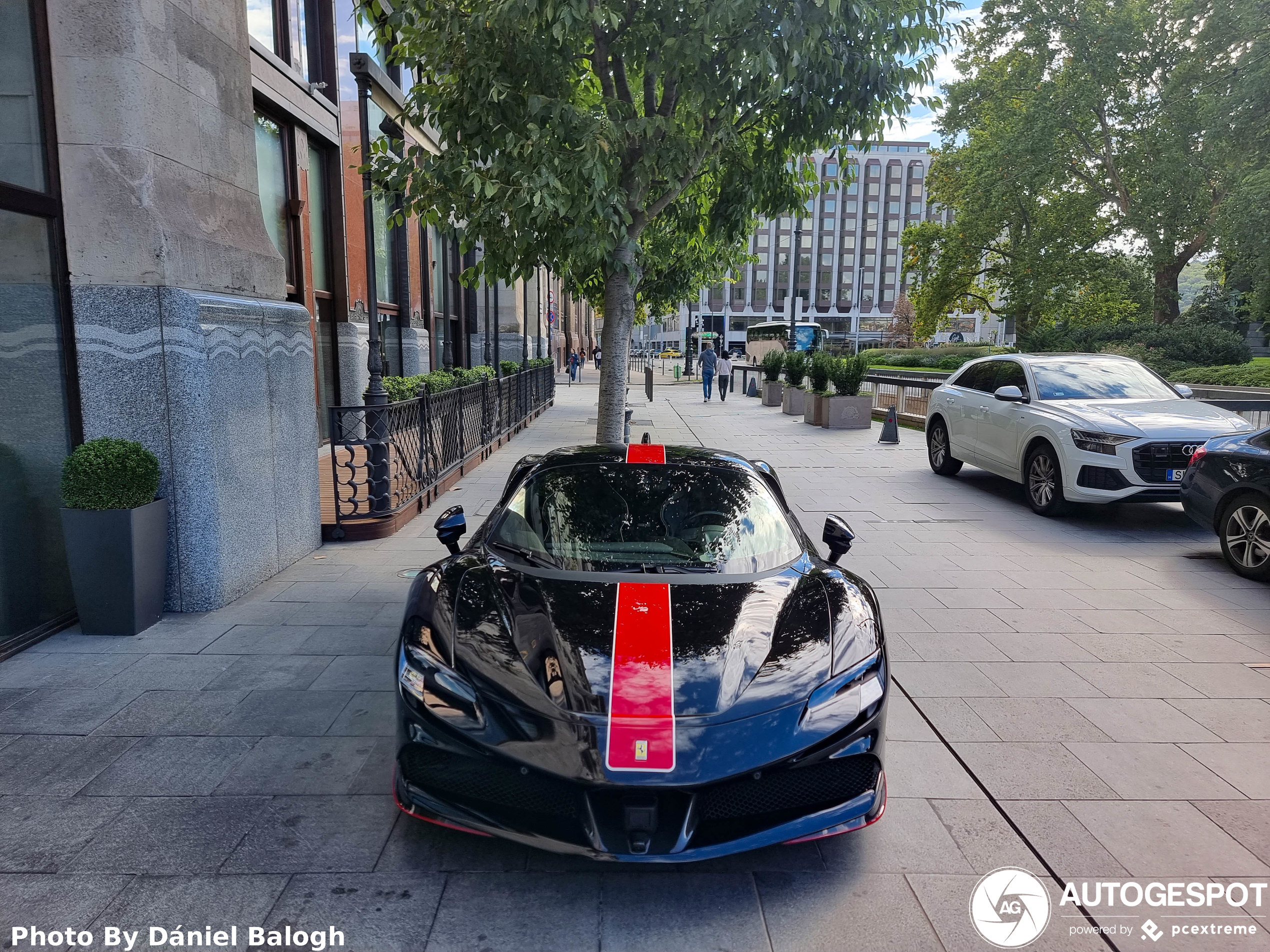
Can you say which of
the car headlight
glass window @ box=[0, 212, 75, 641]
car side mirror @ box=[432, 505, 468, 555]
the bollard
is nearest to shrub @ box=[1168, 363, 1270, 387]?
the bollard

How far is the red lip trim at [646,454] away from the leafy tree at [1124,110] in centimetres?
2865

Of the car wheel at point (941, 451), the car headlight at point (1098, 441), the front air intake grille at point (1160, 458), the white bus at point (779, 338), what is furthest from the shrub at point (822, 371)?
the white bus at point (779, 338)

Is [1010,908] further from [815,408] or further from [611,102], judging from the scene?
[815,408]

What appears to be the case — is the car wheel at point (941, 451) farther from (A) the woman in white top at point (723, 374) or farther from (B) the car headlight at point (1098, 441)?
(A) the woman in white top at point (723, 374)

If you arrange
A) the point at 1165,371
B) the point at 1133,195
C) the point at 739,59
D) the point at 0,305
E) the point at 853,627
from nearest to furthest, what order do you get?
the point at 853,627, the point at 0,305, the point at 739,59, the point at 1165,371, the point at 1133,195

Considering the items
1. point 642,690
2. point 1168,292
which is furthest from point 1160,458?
point 1168,292

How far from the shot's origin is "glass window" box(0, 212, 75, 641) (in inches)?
195

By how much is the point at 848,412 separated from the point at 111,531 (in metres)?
15.9

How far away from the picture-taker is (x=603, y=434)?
9062 mm

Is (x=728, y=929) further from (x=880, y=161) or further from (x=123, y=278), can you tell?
(x=880, y=161)

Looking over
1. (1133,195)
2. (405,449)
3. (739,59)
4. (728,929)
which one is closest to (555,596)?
(728,929)

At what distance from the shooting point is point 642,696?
2.71 meters

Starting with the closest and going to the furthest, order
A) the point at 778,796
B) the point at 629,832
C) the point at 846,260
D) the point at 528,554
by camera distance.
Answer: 1. the point at 629,832
2. the point at 778,796
3. the point at 528,554
4. the point at 846,260

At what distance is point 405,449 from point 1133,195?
31384 millimetres
